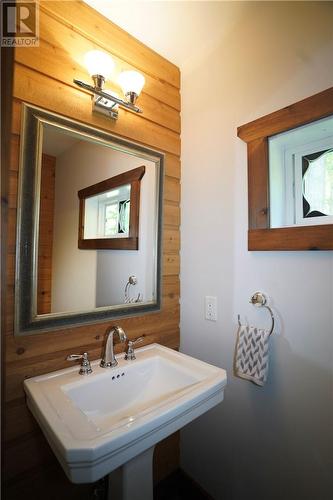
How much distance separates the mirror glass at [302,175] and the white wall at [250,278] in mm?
142

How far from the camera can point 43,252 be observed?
39.0 inches

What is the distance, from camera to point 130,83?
116 cm

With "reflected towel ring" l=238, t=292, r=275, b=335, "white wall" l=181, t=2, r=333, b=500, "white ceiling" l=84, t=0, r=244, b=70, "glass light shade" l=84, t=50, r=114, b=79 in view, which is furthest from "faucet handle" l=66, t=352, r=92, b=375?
"white ceiling" l=84, t=0, r=244, b=70

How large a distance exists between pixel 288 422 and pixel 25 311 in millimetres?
1192

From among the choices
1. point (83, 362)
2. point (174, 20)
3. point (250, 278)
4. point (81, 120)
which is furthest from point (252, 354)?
point (174, 20)

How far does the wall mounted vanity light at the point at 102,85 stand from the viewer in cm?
105

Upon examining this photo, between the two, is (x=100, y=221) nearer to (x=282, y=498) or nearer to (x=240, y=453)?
(x=240, y=453)

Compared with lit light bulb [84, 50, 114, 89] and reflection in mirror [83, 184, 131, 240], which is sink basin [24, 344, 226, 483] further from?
lit light bulb [84, 50, 114, 89]

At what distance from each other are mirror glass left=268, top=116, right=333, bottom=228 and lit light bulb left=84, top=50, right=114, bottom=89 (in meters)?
0.83

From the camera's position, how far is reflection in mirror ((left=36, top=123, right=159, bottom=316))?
1.01 metres

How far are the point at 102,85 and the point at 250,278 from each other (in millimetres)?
1153

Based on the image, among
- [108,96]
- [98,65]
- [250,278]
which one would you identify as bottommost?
[250,278]

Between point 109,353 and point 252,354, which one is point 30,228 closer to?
point 109,353

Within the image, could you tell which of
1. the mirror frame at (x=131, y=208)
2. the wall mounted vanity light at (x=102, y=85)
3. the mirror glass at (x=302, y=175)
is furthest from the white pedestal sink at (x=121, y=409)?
the wall mounted vanity light at (x=102, y=85)
